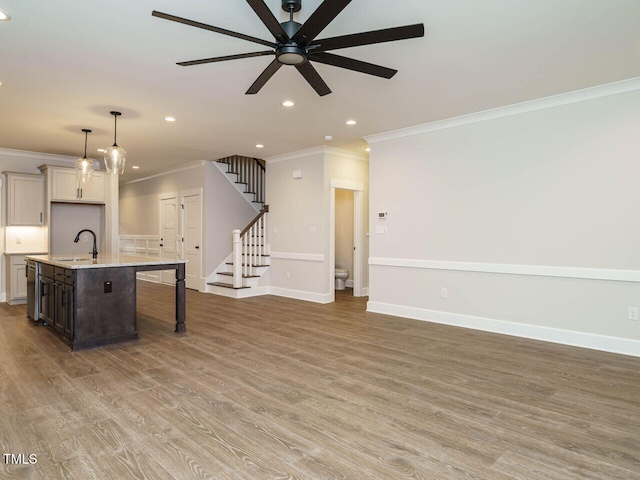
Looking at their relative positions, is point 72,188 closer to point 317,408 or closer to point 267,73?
point 267,73

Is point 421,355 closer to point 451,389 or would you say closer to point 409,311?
point 451,389

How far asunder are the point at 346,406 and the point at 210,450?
962 mm

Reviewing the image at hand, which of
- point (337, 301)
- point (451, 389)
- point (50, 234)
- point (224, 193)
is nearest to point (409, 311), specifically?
point (337, 301)

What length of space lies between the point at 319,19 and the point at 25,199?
6.78 meters

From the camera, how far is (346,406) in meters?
2.71

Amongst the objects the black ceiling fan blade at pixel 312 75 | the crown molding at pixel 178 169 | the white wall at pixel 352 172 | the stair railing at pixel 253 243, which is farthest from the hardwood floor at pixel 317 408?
the crown molding at pixel 178 169

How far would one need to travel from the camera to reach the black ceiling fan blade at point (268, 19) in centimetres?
205

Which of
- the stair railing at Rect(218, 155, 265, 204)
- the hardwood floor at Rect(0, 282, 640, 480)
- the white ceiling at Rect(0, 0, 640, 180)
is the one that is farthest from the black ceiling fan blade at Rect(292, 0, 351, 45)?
the stair railing at Rect(218, 155, 265, 204)

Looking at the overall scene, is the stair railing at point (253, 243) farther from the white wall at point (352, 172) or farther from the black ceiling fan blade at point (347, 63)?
the black ceiling fan blade at point (347, 63)

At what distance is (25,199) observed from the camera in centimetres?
669

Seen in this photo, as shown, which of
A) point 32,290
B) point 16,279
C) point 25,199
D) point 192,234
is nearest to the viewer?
point 32,290

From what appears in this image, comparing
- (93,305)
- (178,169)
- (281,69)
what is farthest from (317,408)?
Result: (178,169)

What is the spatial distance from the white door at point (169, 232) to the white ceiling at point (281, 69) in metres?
3.30

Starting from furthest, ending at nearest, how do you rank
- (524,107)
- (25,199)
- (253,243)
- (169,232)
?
1. (169,232)
2. (253,243)
3. (25,199)
4. (524,107)
